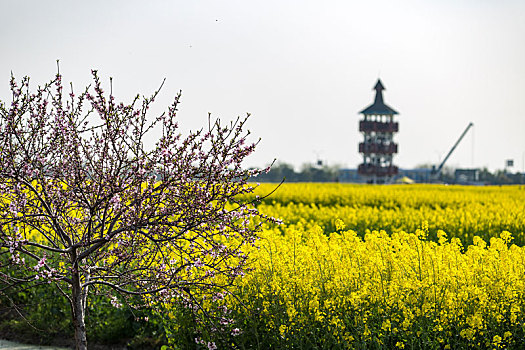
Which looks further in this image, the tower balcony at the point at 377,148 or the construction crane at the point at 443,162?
the construction crane at the point at 443,162

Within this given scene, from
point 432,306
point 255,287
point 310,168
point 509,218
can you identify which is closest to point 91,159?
point 255,287

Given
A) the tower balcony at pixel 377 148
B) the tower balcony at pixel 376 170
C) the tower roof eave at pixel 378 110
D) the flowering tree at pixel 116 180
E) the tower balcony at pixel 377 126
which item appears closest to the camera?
the flowering tree at pixel 116 180

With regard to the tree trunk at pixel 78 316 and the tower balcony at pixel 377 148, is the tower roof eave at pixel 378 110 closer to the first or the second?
the tower balcony at pixel 377 148

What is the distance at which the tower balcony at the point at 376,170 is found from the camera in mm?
75438

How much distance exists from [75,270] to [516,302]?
3.33 m

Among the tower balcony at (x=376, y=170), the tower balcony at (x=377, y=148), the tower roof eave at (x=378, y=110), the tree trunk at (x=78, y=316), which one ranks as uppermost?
the tower roof eave at (x=378, y=110)

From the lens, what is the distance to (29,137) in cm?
404

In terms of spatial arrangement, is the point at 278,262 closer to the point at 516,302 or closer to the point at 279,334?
the point at 279,334

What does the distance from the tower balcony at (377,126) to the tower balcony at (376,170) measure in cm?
442

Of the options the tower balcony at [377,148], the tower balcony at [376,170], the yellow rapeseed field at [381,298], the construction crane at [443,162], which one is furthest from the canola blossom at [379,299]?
the construction crane at [443,162]

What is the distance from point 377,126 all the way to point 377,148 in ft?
11.3

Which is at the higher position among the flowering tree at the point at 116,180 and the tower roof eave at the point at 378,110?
the tower roof eave at the point at 378,110

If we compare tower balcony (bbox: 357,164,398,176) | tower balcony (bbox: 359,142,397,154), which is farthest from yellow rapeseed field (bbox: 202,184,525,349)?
tower balcony (bbox: 357,164,398,176)

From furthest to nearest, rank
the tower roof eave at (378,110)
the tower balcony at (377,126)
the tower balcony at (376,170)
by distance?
the tower roof eave at (378,110)
the tower balcony at (377,126)
the tower balcony at (376,170)
